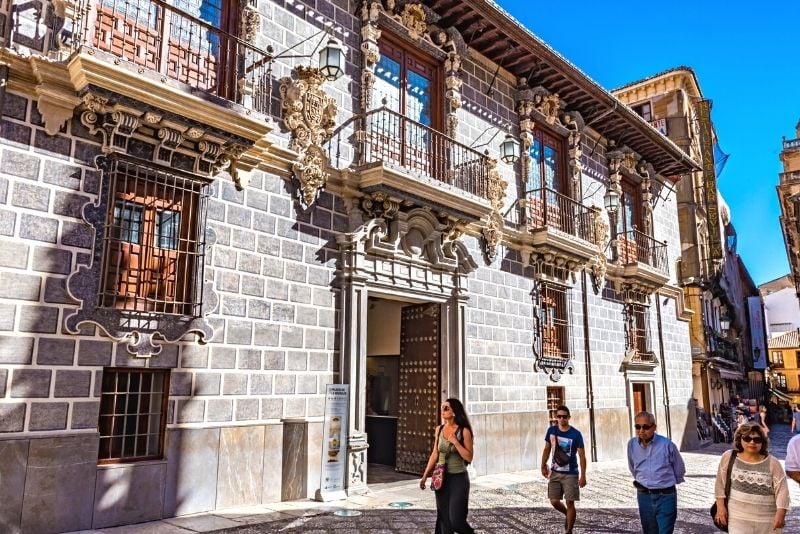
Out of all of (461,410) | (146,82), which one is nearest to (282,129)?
(146,82)

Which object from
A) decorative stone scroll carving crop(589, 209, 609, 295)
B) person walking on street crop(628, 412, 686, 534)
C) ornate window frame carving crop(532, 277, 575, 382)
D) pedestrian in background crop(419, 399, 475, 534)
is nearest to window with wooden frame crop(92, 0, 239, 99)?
pedestrian in background crop(419, 399, 475, 534)

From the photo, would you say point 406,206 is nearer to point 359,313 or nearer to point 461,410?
point 359,313

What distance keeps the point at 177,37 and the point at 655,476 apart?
7.22 metres

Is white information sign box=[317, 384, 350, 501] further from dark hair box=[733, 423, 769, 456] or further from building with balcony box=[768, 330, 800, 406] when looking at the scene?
building with balcony box=[768, 330, 800, 406]

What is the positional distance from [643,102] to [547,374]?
58.2ft

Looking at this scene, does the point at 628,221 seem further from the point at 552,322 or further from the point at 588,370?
the point at 552,322

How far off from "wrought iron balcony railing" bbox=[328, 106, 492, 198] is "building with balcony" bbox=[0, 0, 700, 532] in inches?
2.0

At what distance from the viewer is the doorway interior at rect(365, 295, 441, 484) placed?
11.0 meters

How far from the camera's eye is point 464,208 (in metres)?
11.0

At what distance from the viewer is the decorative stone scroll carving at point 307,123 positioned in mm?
9000

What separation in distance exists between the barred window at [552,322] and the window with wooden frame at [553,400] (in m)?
0.68

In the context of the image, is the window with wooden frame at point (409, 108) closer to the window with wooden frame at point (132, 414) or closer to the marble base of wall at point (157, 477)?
A: the marble base of wall at point (157, 477)

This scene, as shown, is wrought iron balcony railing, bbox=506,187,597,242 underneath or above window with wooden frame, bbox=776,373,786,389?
above

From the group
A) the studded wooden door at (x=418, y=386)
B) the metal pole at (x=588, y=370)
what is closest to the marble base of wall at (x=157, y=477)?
the studded wooden door at (x=418, y=386)
